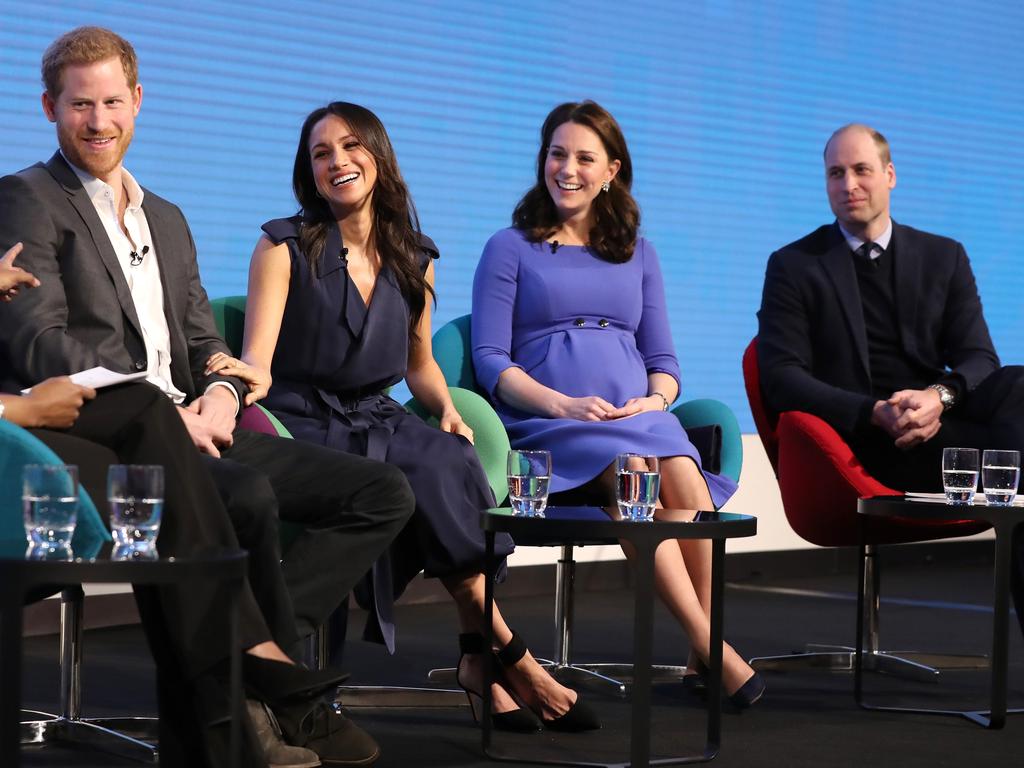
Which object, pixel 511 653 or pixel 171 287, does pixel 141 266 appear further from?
pixel 511 653

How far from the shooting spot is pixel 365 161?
3.49 m

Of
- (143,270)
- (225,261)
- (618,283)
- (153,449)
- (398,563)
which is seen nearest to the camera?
(153,449)

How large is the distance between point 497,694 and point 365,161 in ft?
4.13

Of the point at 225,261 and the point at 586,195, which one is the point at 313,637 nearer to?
the point at 586,195

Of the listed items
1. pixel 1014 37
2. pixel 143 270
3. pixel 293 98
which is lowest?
pixel 143 270

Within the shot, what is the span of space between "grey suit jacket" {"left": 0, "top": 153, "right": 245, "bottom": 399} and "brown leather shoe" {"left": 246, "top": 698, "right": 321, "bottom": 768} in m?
0.72

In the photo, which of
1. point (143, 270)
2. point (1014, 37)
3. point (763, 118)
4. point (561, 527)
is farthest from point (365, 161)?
point (1014, 37)

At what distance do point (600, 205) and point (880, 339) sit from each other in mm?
909

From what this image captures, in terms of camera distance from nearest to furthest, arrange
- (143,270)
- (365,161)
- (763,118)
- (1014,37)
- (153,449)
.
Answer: (153,449) → (143,270) → (365,161) → (763,118) → (1014,37)

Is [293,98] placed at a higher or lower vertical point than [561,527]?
higher

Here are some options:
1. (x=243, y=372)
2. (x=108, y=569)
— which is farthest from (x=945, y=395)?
(x=108, y=569)

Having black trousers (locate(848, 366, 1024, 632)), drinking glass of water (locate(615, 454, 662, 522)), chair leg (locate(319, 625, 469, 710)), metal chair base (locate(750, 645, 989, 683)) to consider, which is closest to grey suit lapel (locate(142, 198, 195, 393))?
chair leg (locate(319, 625, 469, 710))

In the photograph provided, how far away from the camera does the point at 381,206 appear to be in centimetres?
360

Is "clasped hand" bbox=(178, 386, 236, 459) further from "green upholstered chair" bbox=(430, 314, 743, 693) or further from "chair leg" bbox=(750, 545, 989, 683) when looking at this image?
"chair leg" bbox=(750, 545, 989, 683)
